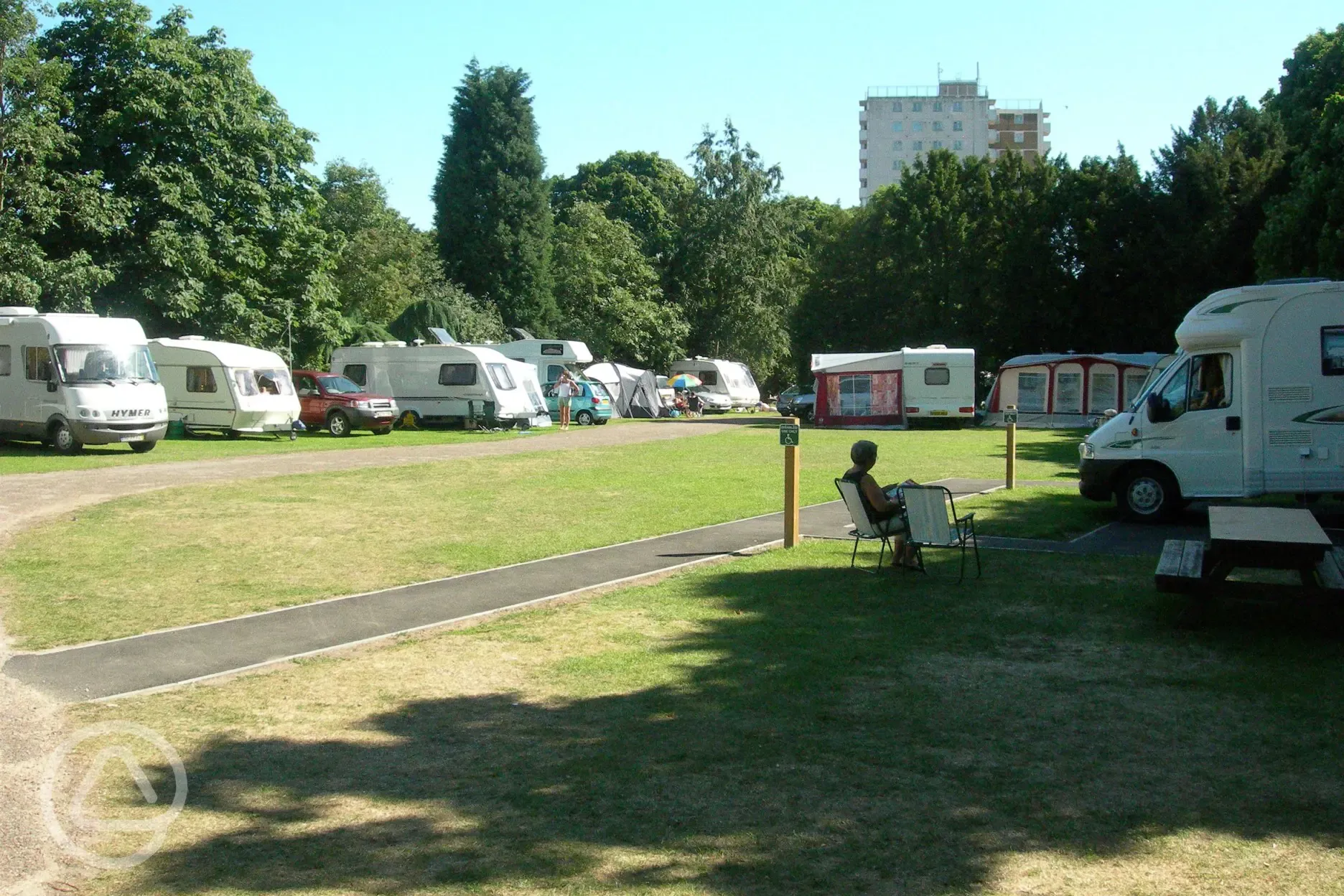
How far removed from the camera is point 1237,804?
16.1 feet

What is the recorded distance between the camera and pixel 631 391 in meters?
47.5

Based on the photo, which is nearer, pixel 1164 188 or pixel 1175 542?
pixel 1175 542

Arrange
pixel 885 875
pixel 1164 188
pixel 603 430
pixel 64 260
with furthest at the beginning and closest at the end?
pixel 1164 188 → pixel 603 430 → pixel 64 260 → pixel 885 875

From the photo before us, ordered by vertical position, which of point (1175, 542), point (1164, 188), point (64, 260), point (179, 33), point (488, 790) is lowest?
point (488, 790)

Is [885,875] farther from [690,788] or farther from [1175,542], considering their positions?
[1175,542]

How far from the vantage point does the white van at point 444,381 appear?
34969mm

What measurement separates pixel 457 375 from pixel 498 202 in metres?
28.2

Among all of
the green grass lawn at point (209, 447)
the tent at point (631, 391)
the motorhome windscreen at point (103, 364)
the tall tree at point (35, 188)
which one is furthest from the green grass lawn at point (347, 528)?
the tent at point (631, 391)

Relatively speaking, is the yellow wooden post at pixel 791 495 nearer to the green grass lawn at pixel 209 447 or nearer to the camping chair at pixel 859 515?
the camping chair at pixel 859 515

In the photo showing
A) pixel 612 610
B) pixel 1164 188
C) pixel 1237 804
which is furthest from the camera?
pixel 1164 188

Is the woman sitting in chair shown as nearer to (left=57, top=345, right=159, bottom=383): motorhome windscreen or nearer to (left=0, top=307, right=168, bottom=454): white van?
(left=0, top=307, right=168, bottom=454): white van

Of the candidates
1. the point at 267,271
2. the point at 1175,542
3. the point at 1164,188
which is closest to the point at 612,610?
the point at 1175,542

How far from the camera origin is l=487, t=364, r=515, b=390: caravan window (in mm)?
35094

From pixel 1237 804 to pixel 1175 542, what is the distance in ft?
15.2
